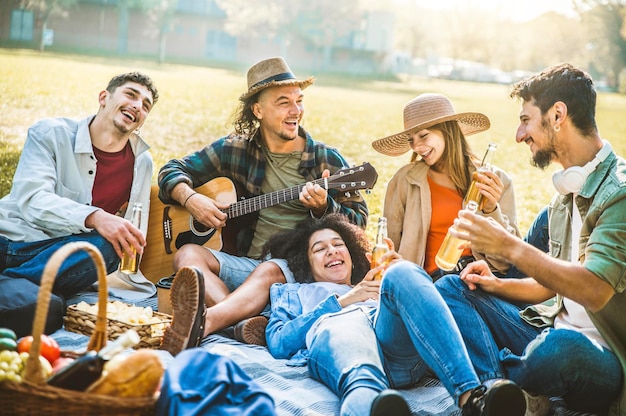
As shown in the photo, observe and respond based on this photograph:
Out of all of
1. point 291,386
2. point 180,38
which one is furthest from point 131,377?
point 180,38

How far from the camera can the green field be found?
1230 cm

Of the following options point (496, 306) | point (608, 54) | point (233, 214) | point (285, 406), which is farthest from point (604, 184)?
point (608, 54)

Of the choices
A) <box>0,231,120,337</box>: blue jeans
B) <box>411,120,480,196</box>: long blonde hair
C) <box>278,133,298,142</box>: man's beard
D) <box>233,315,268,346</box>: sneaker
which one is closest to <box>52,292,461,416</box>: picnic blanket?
<box>233,315,268,346</box>: sneaker

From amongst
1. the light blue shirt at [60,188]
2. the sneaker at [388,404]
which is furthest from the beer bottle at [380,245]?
the light blue shirt at [60,188]

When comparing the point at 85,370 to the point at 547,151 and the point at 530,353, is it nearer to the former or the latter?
the point at 530,353

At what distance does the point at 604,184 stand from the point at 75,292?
3143 millimetres

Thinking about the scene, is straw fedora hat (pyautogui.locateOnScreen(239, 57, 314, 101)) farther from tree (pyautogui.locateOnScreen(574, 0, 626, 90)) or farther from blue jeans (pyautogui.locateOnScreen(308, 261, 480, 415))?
tree (pyautogui.locateOnScreen(574, 0, 626, 90))

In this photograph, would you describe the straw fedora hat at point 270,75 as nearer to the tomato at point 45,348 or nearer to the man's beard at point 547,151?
the man's beard at point 547,151

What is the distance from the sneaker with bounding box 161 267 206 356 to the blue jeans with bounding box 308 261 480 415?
60cm

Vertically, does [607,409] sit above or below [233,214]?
below

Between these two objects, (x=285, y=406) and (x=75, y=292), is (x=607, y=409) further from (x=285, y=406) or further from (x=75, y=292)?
(x=75, y=292)

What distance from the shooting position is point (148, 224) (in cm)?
539

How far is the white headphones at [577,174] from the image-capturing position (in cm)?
334

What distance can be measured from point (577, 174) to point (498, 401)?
1114 millimetres
